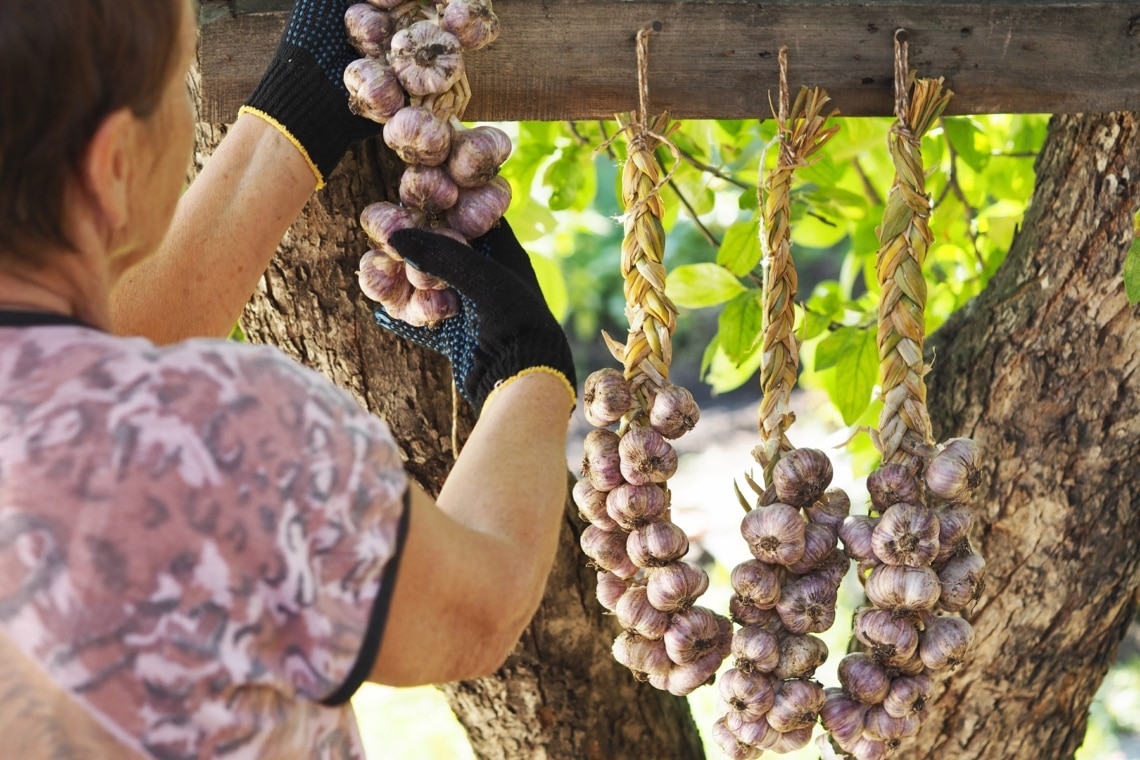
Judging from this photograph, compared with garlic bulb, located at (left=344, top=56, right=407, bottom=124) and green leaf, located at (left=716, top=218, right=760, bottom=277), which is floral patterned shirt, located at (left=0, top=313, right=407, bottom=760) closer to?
garlic bulb, located at (left=344, top=56, right=407, bottom=124)

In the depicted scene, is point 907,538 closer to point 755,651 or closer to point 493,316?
point 755,651

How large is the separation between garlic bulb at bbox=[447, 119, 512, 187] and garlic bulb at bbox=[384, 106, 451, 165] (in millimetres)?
13

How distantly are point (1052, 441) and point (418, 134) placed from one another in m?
0.76

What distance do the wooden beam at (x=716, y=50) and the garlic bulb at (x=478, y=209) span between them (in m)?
0.09

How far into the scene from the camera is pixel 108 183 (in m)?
0.60

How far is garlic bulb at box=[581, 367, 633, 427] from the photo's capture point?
3.14ft

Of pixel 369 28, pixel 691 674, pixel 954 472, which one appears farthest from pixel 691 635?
pixel 369 28

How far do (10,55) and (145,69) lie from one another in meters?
0.07

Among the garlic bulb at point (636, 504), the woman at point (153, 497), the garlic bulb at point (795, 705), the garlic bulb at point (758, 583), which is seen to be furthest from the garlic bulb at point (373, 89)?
the garlic bulb at point (795, 705)

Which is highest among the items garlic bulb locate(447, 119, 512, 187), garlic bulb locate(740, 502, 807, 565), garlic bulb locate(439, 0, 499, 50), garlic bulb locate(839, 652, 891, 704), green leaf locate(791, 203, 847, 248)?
green leaf locate(791, 203, 847, 248)

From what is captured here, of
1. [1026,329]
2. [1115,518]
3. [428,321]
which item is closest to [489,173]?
[428,321]

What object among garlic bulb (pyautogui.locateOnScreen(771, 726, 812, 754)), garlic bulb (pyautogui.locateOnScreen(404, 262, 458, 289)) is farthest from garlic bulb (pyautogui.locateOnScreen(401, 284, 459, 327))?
garlic bulb (pyautogui.locateOnScreen(771, 726, 812, 754))

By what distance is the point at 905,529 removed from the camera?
0.93m

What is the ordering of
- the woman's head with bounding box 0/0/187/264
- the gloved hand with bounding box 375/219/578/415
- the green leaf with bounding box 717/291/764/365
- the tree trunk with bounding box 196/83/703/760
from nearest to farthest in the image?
the woman's head with bounding box 0/0/187/264 < the gloved hand with bounding box 375/219/578/415 < the tree trunk with bounding box 196/83/703/760 < the green leaf with bounding box 717/291/764/365
